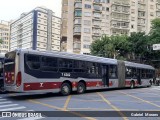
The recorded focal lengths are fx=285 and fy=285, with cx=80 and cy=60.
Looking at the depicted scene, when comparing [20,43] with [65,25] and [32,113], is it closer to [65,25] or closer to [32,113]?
[65,25]

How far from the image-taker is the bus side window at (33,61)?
15.8 metres

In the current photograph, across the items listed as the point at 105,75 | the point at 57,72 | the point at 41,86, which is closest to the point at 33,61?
the point at 41,86

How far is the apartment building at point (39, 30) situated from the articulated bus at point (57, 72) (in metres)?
84.2

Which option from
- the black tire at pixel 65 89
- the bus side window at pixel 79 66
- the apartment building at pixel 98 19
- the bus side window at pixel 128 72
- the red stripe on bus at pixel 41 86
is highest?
the apartment building at pixel 98 19

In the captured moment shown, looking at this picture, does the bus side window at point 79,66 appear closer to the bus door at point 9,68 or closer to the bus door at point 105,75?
the bus door at point 105,75

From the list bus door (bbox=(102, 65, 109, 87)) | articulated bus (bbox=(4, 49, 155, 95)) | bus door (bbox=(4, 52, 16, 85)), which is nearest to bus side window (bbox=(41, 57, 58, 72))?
articulated bus (bbox=(4, 49, 155, 95))

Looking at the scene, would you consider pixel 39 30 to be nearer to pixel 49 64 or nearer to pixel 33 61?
pixel 49 64

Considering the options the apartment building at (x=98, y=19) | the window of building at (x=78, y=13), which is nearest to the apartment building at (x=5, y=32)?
the apartment building at (x=98, y=19)

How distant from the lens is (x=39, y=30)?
4350 inches

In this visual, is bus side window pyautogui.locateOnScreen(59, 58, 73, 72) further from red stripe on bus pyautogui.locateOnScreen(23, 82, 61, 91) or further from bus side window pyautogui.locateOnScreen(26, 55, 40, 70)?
bus side window pyautogui.locateOnScreen(26, 55, 40, 70)

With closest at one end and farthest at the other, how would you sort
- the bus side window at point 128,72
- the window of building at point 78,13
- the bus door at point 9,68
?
1. the bus door at point 9,68
2. the bus side window at point 128,72
3. the window of building at point 78,13

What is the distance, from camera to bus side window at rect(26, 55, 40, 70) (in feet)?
51.9

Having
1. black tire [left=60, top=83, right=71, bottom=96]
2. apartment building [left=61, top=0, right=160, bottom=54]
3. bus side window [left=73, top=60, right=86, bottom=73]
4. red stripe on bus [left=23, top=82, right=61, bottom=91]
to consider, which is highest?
apartment building [left=61, top=0, right=160, bottom=54]

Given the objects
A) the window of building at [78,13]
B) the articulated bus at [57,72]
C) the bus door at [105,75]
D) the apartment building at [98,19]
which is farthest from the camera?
the window of building at [78,13]
